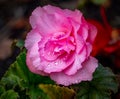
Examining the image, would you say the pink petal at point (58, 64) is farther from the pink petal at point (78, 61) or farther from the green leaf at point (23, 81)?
the green leaf at point (23, 81)

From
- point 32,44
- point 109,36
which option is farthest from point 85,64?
point 109,36

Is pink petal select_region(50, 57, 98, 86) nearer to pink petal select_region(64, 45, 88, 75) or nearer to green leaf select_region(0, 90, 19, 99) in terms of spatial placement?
pink petal select_region(64, 45, 88, 75)

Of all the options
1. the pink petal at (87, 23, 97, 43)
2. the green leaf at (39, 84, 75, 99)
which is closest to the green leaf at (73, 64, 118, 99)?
the green leaf at (39, 84, 75, 99)

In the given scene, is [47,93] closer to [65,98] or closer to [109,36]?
[65,98]

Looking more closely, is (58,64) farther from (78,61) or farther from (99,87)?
(99,87)

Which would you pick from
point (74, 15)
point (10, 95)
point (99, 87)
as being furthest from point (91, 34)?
point (10, 95)

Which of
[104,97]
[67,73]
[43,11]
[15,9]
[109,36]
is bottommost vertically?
[15,9]

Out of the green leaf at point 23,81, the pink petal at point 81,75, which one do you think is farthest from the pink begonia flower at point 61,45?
the green leaf at point 23,81
